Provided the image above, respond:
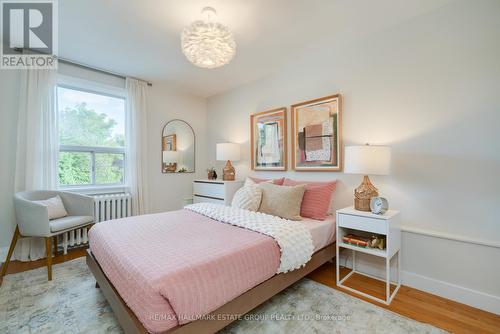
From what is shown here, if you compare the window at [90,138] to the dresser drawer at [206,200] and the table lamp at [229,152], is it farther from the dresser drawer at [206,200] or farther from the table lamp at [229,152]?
the table lamp at [229,152]

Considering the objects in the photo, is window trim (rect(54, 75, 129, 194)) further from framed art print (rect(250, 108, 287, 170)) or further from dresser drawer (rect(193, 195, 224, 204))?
framed art print (rect(250, 108, 287, 170))

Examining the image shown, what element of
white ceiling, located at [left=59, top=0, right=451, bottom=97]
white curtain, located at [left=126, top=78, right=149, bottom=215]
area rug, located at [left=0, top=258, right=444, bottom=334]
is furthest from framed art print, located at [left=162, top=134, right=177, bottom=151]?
area rug, located at [left=0, top=258, right=444, bottom=334]

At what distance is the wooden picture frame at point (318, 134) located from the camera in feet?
8.43

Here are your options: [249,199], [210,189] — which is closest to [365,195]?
[249,199]

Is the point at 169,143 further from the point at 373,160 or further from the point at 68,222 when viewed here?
the point at 373,160

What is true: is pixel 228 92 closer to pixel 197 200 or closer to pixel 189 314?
pixel 197 200

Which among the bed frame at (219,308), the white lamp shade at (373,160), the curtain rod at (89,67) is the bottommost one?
the bed frame at (219,308)

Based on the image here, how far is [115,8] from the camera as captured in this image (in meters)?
1.93

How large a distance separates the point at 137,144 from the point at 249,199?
81.0 inches

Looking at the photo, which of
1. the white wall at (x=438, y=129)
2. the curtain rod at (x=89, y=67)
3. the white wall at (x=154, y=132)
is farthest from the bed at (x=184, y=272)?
the curtain rod at (x=89, y=67)

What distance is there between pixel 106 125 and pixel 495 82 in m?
4.33

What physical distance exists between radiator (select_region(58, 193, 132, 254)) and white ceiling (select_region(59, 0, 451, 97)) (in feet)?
5.99

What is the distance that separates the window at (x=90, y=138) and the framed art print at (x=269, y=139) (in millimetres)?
2035

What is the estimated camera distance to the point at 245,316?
1654 millimetres
